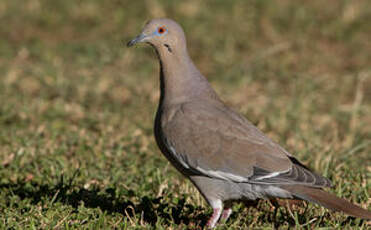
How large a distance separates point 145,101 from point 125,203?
3.14 metres

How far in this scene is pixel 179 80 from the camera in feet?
15.1

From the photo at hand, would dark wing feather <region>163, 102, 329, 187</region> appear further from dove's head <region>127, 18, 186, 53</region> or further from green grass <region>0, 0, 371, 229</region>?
dove's head <region>127, 18, 186, 53</region>

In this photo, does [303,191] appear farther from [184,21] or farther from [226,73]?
[184,21]

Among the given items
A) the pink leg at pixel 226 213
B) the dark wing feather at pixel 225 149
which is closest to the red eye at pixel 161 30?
the dark wing feather at pixel 225 149

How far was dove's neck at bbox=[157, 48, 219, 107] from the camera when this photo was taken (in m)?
4.57

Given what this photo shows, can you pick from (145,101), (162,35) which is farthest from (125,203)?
(145,101)

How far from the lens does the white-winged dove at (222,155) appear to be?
13.2ft

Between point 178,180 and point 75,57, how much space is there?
4.35 metres

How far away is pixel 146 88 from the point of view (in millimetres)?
8133

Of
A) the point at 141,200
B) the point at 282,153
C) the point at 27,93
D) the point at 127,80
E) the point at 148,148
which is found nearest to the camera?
the point at 282,153

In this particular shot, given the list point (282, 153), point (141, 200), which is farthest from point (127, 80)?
point (282, 153)

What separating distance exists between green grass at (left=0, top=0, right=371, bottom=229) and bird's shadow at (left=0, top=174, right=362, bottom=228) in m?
0.01

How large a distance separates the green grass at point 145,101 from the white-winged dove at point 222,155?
236 millimetres

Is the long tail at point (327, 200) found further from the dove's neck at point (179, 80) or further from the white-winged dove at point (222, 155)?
the dove's neck at point (179, 80)
